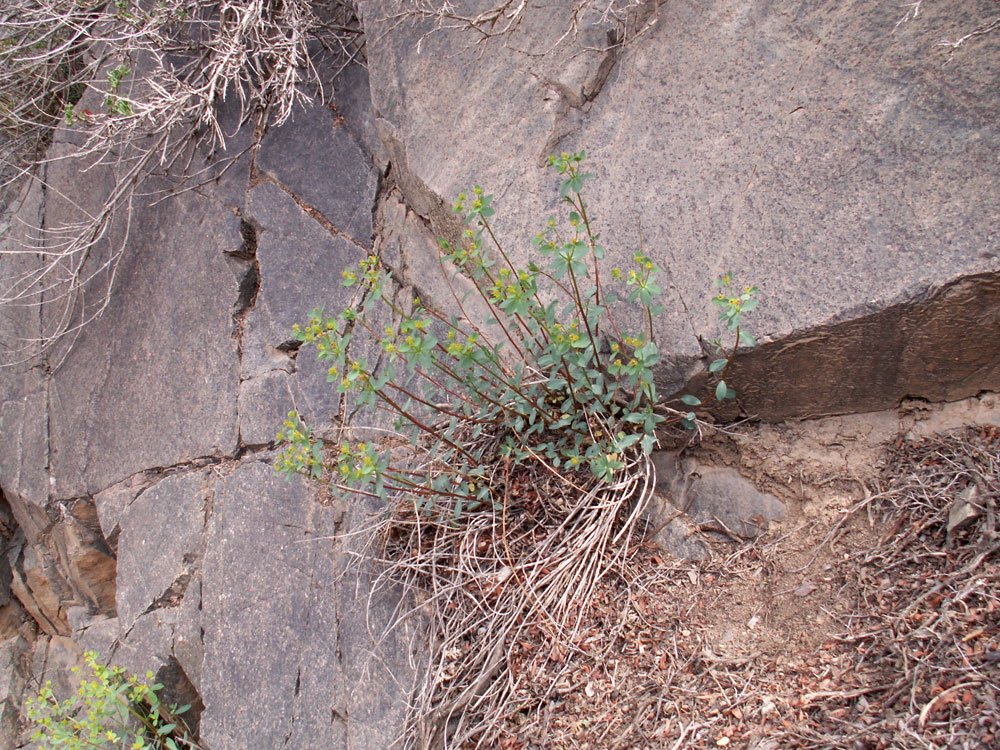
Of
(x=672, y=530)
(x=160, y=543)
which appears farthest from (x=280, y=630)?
(x=672, y=530)

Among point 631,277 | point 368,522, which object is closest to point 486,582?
point 368,522

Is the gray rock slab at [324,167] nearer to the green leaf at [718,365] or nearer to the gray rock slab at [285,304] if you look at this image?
the gray rock slab at [285,304]

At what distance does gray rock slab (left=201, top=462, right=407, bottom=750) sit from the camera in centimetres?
236

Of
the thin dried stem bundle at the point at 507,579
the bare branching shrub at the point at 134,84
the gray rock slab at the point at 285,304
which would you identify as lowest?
the thin dried stem bundle at the point at 507,579

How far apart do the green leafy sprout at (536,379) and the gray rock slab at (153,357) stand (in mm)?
1052

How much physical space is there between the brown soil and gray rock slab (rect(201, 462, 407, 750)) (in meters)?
0.59

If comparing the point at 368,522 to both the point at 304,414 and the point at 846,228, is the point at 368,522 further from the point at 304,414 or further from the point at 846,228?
the point at 846,228

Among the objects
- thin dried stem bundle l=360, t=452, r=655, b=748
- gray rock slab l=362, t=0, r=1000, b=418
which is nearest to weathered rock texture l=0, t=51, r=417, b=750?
thin dried stem bundle l=360, t=452, r=655, b=748

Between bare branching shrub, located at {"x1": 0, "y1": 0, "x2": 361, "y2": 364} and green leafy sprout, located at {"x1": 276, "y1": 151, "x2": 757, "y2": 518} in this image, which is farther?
bare branching shrub, located at {"x1": 0, "y1": 0, "x2": 361, "y2": 364}

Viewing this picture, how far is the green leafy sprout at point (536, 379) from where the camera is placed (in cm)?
198

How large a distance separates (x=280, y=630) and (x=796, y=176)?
6.85 feet

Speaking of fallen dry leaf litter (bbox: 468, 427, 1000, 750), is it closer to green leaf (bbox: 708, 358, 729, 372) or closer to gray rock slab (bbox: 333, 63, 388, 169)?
green leaf (bbox: 708, 358, 729, 372)

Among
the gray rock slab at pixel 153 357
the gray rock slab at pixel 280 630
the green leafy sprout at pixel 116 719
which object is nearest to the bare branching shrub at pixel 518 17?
the gray rock slab at pixel 153 357

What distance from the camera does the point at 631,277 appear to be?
1.89 m
